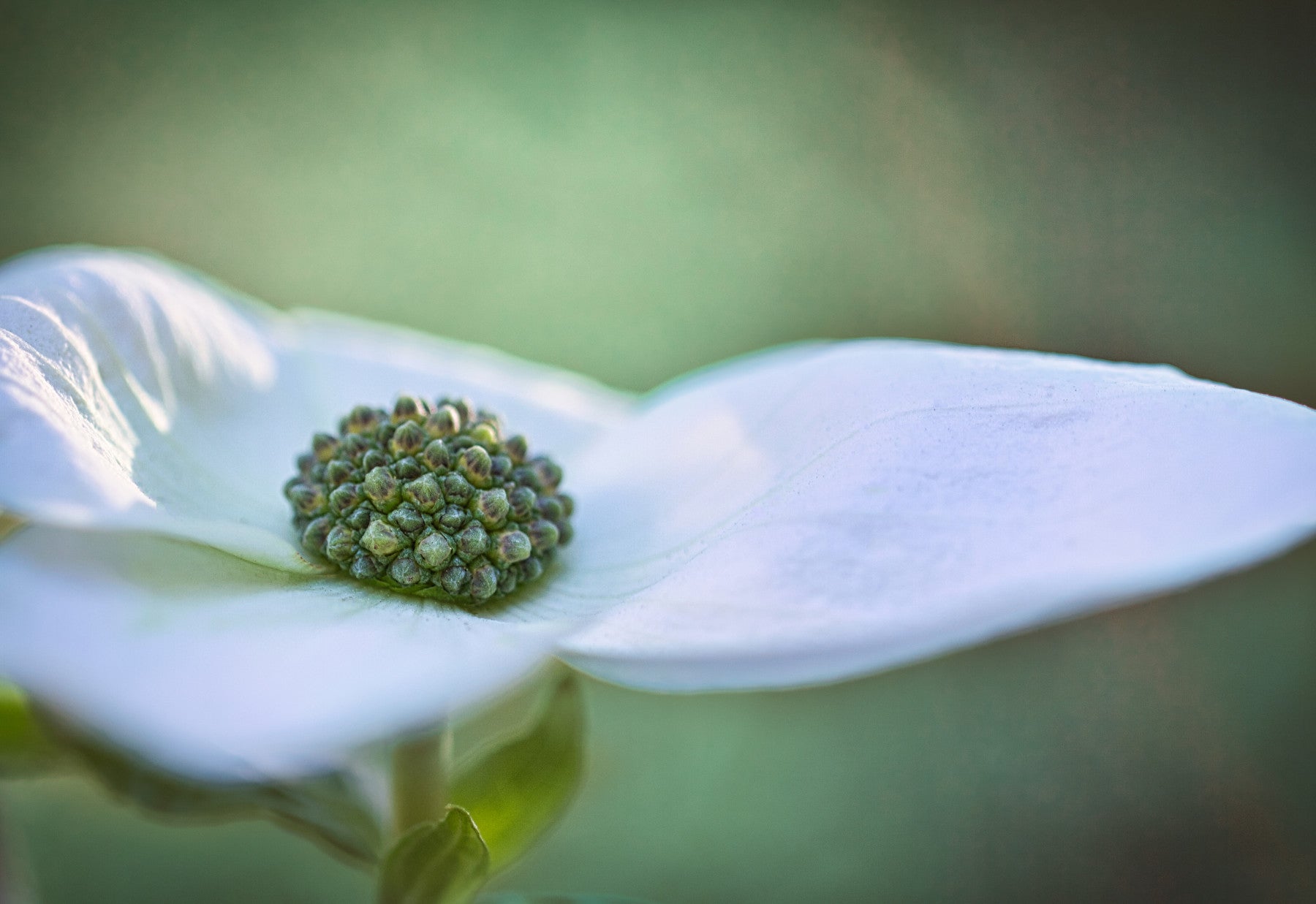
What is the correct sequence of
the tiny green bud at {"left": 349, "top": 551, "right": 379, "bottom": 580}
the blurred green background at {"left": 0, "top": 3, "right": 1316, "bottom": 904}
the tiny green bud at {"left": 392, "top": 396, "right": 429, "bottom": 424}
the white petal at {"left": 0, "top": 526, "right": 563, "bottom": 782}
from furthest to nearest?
the blurred green background at {"left": 0, "top": 3, "right": 1316, "bottom": 904} < the tiny green bud at {"left": 392, "top": 396, "right": 429, "bottom": 424} < the tiny green bud at {"left": 349, "top": 551, "right": 379, "bottom": 580} < the white petal at {"left": 0, "top": 526, "right": 563, "bottom": 782}

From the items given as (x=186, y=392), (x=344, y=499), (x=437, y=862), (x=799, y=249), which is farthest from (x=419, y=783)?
(x=799, y=249)

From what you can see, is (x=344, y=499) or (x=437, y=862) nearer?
(x=437, y=862)

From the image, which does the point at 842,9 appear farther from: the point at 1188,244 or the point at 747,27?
the point at 1188,244

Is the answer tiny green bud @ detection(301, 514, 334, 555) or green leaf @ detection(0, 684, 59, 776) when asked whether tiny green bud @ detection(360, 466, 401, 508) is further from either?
green leaf @ detection(0, 684, 59, 776)

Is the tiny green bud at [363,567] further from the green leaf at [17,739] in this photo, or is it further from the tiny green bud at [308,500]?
the green leaf at [17,739]

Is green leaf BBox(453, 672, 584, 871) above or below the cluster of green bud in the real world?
below

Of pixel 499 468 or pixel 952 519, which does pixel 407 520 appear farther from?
pixel 952 519

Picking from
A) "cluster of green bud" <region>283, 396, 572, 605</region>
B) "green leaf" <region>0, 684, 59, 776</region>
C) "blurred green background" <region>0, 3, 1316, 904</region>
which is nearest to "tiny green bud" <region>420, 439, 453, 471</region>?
"cluster of green bud" <region>283, 396, 572, 605</region>
